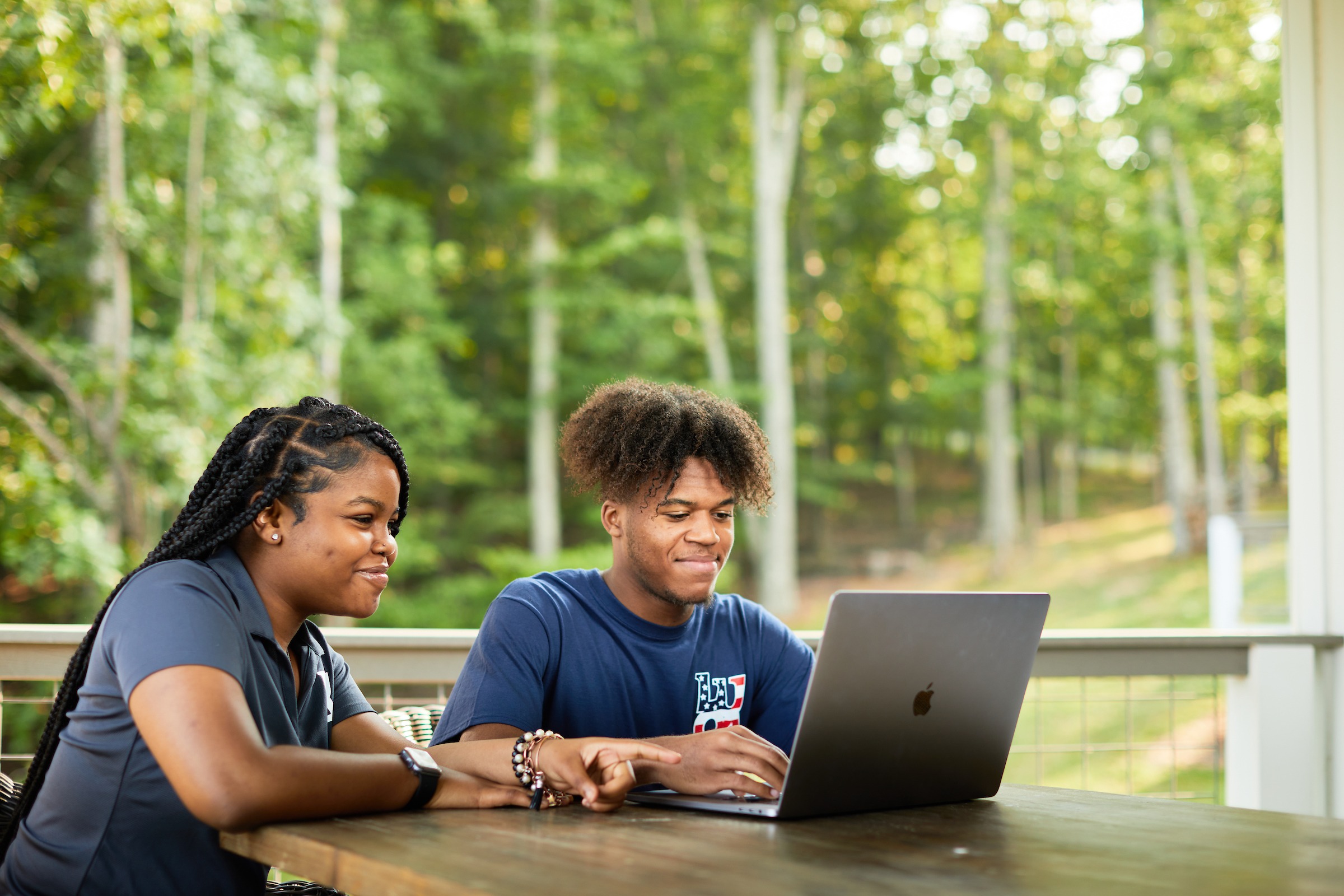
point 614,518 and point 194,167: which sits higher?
point 194,167

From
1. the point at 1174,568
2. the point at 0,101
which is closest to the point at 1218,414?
the point at 1174,568

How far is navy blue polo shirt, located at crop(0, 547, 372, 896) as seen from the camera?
1377mm

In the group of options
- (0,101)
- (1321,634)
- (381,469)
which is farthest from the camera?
(0,101)

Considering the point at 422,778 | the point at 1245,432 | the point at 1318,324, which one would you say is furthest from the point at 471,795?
the point at 1245,432

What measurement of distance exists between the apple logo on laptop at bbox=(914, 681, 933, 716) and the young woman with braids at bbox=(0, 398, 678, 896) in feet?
1.07

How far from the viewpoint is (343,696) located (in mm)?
1754

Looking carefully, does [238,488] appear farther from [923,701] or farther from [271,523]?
[923,701]

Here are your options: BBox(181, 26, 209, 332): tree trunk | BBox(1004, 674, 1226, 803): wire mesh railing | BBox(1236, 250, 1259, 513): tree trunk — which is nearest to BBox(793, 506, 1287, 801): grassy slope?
BBox(1004, 674, 1226, 803): wire mesh railing

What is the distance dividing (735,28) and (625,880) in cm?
1374

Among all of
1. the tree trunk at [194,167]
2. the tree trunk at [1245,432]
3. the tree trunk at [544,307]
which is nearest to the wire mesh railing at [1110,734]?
the tree trunk at [194,167]

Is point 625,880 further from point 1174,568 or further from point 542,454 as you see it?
point 1174,568

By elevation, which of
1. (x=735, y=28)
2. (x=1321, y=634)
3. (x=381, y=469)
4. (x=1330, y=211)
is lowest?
(x=1321, y=634)

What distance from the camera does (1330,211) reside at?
316 cm

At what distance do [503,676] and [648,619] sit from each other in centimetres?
30
